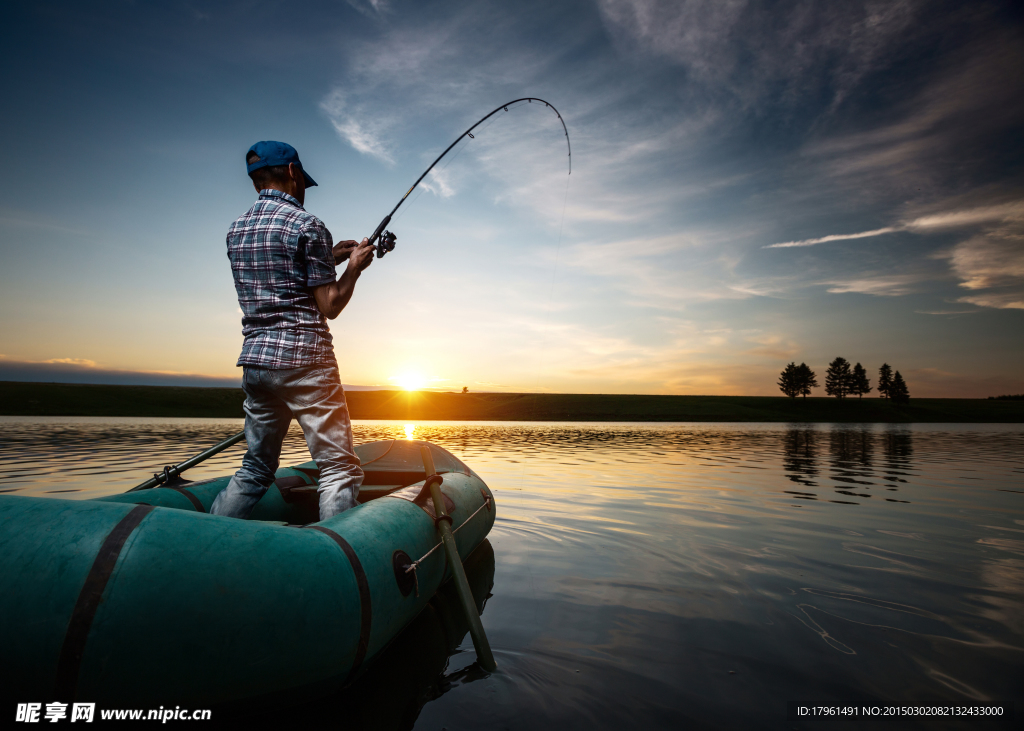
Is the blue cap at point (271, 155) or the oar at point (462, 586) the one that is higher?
the blue cap at point (271, 155)

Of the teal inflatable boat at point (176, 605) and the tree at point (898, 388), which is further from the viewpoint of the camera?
the tree at point (898, 388)

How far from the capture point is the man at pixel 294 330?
3.17m

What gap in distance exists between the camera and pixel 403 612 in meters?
3.05

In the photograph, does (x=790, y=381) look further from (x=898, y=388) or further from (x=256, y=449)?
(x=256, y=449)

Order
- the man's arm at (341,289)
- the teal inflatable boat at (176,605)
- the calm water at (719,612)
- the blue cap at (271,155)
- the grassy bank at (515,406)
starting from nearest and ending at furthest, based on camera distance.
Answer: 1. the teal inflatable boat at (176,605)
2. the calm water at (719,612)
3. the man's arm at (341,289)
4. the blue cap at (271,155)
5. the grassy bank at (515,406)

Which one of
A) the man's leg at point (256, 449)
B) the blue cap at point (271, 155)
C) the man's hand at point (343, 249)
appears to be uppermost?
the blue cap at point (271, 155)

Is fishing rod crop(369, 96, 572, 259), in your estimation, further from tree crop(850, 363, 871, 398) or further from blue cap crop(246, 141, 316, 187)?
tree crop(850, 363, 871, 398)

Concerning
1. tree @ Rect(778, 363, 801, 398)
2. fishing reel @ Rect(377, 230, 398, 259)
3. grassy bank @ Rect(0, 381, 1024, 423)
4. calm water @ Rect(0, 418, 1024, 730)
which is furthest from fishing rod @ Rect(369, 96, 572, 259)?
tree @ Rect(778, 363, 801, 398)

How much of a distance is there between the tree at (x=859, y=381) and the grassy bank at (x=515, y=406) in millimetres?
22574

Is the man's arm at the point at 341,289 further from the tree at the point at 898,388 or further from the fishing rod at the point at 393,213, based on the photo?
the tree at the point at 898,388

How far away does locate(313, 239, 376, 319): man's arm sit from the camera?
10.8 ft

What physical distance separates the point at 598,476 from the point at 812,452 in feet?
38.3

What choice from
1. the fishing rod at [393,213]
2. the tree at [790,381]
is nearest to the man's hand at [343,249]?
the fishing rod at [393,213]

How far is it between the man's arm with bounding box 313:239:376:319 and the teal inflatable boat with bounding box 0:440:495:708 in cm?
142
